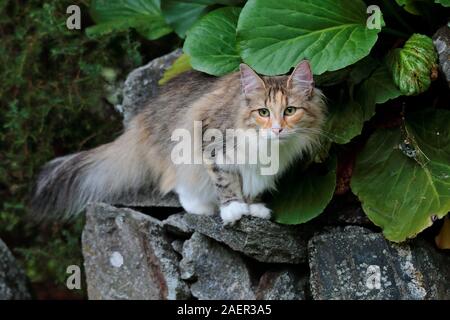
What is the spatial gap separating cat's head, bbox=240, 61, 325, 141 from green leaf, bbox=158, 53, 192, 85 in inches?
28.9

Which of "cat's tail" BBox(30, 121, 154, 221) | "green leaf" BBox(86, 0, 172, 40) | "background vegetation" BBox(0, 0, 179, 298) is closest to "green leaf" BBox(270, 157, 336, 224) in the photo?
"cat's tail" BBox(30, 121, 154, 221)

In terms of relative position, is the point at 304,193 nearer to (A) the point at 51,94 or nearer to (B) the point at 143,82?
(B) the point at 143,82

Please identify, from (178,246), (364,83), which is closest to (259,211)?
(178,246)

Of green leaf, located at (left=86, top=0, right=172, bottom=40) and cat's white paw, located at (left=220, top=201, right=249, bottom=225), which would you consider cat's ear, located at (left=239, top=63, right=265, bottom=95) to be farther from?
green leaf, located at (left=86, top=0, right=172, bottom=40)

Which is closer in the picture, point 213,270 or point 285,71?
point 285,71

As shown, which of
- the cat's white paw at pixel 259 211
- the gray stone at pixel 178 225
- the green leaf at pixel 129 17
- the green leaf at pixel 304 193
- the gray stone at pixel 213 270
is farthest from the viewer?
the green leaf at pixel 129 17

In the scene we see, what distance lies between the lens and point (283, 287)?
3750 millimetres

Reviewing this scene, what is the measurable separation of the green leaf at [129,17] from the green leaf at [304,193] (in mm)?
1184

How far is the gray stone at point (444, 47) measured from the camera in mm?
3381

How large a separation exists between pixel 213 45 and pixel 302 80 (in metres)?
0.57

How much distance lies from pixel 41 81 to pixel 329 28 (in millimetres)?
1918

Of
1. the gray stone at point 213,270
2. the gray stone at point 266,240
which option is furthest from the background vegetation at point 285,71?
the gray stone at point 213,270

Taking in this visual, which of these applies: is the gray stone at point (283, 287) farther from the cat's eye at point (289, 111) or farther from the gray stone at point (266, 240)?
the cat's eye at point (289, 111)

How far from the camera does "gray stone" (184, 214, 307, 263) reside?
3648 millimetres
